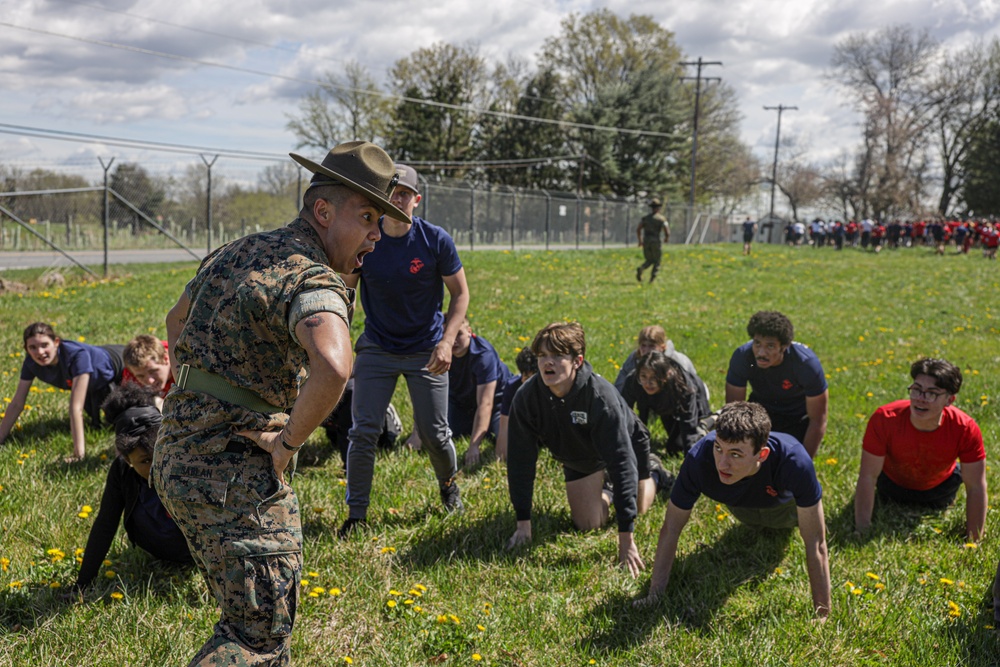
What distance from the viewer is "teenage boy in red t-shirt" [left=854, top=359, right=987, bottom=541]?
15.8 feet

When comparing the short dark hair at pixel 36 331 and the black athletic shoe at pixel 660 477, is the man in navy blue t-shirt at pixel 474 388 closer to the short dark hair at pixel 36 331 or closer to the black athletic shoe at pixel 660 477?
the black athletic shoe at pixel 660 477

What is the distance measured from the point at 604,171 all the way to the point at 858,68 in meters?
22.7

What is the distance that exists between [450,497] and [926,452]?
3.01 metres

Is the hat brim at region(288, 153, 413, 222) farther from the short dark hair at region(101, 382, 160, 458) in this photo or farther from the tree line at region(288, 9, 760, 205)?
the tree line at region(288, 9, 760, 205)

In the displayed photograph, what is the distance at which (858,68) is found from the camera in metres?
54.9

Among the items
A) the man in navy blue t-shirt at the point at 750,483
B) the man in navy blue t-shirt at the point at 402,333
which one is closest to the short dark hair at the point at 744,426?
the man in navy blue t-shirt at the point at 750,483

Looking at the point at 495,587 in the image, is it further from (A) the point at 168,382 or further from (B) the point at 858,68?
(B) the point at 858,68

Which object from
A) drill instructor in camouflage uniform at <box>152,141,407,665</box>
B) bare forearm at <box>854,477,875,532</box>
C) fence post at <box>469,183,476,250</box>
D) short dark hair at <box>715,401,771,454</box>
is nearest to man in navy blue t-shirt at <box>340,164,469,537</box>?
short dark hair at <box>715,401,771,454</box>

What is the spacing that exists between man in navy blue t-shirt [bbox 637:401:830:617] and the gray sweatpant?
4.97 feet

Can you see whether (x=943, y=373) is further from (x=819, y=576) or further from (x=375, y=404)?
(x=375, y=404)

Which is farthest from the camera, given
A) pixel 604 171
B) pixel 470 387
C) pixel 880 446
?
pixel 604 171

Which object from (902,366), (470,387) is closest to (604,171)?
(902,366)

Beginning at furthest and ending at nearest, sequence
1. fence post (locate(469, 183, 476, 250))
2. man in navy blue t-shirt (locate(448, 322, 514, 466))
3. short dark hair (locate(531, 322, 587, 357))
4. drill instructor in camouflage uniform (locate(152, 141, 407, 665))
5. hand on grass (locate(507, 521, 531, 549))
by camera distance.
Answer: fence post (locate(469, 183, 476, 250)) < man in navy blue t-shirt (locate(448, 322, 514, 466)) < hand on grass (locate(507, 521, 531, 549)) < short dark hair (locate(531, 322, 587, 357)) < drill instructor in camouflage uniform (locate(152, 141, 407, 665))

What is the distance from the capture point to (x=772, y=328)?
570cm
